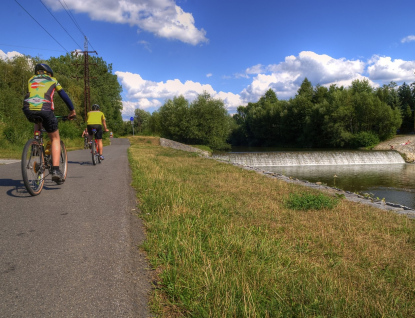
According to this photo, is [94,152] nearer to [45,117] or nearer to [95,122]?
[95,122]

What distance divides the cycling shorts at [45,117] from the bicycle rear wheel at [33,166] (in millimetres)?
320

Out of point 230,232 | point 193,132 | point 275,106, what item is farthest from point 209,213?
point 275,106

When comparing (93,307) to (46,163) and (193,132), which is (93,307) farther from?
(193,132)

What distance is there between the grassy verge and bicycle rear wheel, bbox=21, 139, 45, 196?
171 centimetres

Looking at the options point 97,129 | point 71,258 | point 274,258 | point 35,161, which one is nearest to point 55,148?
point 35,161

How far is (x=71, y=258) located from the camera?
2.63 metres

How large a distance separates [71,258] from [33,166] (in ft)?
9.68

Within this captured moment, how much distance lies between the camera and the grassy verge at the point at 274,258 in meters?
2.11

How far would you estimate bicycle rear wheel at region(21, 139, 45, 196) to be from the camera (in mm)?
4703

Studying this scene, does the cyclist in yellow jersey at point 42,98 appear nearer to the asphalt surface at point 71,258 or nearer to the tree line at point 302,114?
the asphalt surface at point 71,258

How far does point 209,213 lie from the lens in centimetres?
449

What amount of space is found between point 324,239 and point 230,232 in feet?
4.20

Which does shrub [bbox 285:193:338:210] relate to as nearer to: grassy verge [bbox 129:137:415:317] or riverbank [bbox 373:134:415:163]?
grassy verge [bbox 129:137:415:317]

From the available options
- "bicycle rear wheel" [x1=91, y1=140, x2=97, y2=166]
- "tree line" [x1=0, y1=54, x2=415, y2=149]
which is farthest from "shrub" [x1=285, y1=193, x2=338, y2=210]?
"tree line" [x1=0, y1=54, x2=415, y2=149]
